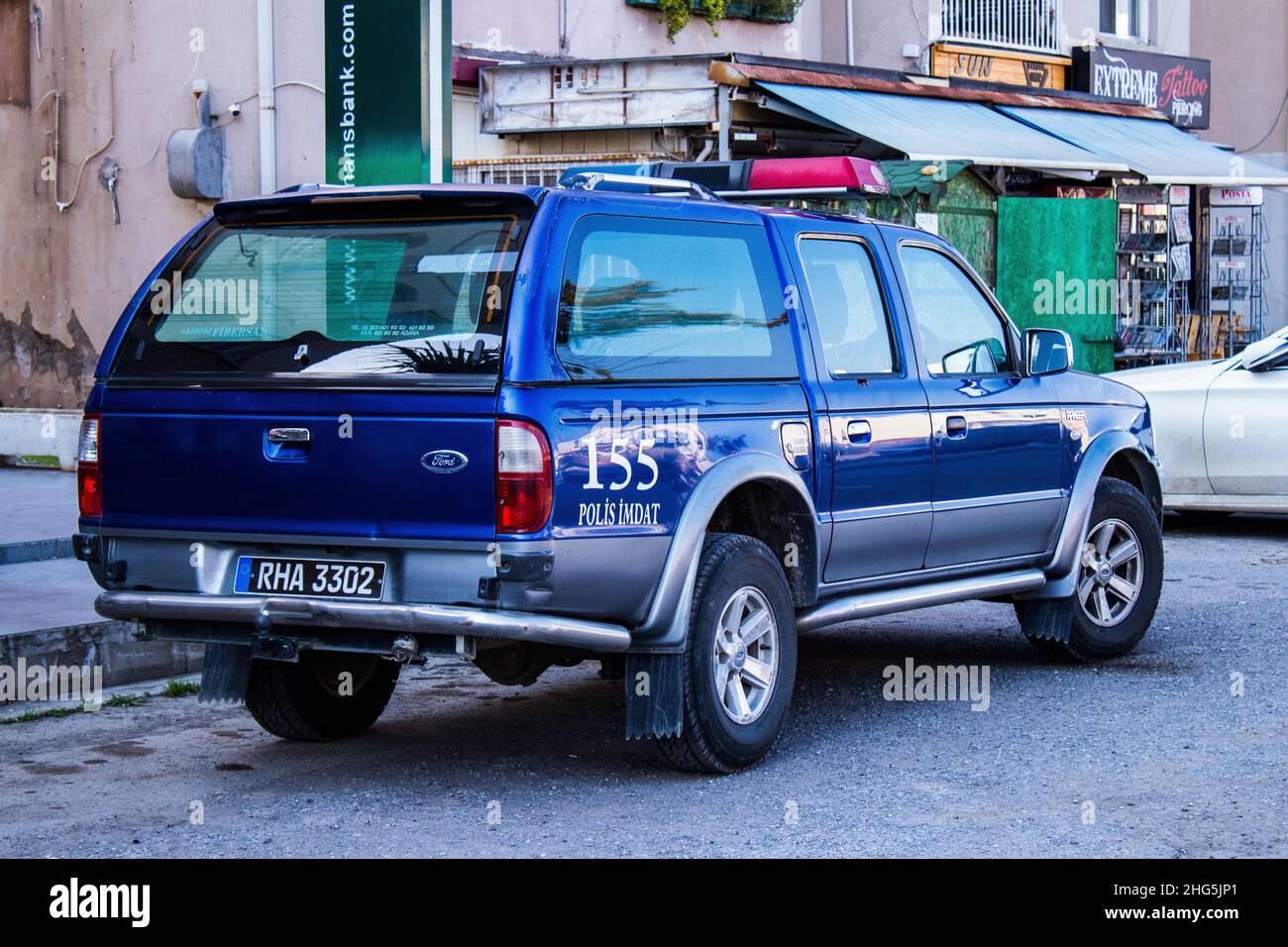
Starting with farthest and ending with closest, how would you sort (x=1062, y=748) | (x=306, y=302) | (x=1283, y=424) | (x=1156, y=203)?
(x=1156, y=203) < (x=1283, y=424) < (x=1062, y=748) < (x=306, y=302)

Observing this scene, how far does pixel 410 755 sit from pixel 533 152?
12.0 meters

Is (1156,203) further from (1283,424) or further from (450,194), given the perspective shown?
(450,194)

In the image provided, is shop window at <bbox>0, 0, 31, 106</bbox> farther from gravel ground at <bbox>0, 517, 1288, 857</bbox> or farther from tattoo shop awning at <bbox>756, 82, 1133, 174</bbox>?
gravel ground at <bbox>0, 517, 1288, 857</bbox>

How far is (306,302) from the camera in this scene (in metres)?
6.14

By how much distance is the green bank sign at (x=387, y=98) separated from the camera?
38.1ft

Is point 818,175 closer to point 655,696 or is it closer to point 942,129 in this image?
point 655,696

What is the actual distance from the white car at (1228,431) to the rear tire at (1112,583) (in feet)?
14.4

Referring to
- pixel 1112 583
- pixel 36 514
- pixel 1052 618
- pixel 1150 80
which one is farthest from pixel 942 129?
pixel 1052 618

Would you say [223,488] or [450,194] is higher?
[450,194]

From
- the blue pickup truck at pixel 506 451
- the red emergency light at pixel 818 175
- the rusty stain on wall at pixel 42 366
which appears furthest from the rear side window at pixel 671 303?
the rusty stain on wall at pixel 42 366

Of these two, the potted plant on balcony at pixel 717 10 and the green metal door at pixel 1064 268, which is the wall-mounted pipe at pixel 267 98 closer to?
the potted plant on balcony at pixel 717 10

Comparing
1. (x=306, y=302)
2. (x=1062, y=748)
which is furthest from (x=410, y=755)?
(x=1062, y=748)

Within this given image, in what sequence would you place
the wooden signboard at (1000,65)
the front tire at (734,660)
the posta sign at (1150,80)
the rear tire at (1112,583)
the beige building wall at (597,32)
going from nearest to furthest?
the front tire at (734,660) → the rear tire at (1112,583) → the beige building wall at (597,32) → the wooden signboard at (1000,65) → the posta sign at (1150,80)

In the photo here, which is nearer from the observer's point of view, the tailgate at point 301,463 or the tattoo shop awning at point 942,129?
the tailgate at point 301,463
